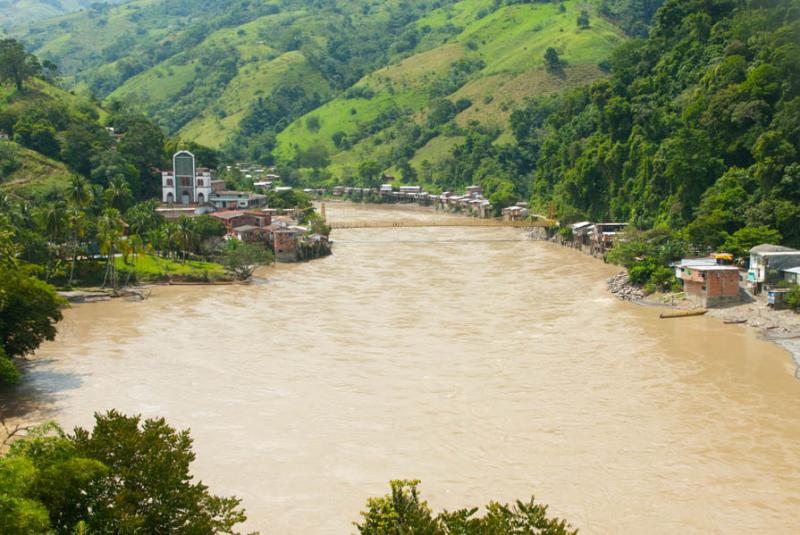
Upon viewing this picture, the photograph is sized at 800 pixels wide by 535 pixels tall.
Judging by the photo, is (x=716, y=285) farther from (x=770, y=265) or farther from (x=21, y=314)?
(x=21, y=314)

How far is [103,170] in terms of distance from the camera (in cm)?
5747

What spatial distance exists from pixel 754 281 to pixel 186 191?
3954 cm

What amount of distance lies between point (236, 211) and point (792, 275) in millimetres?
35117

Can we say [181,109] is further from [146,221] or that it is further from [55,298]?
[55,298]

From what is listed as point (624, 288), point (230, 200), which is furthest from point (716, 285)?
point (230, 200)

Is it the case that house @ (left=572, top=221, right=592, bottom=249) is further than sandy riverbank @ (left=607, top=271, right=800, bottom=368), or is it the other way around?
house @ (left=572, top=221, right=592, bottom=249)

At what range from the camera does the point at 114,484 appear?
1286cm

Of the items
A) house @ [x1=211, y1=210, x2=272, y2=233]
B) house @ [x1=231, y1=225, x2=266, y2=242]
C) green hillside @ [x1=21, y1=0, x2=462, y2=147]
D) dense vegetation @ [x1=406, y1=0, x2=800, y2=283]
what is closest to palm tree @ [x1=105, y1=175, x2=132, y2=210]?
house @ [x1=231, y1=225, x2=266, y2=242]

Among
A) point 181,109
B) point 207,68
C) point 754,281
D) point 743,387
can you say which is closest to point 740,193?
point 754,281

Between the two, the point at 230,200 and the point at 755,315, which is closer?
the point at 755,315

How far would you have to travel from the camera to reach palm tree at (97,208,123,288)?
128ft

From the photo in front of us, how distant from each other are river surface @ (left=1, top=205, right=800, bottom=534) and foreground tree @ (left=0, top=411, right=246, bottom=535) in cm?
442

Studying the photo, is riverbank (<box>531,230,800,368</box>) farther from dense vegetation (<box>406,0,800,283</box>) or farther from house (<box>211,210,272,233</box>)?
house (<box>211,210,272,233</box>)

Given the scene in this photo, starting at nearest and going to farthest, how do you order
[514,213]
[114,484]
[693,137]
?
[114,484], [693,137], [514,213]
